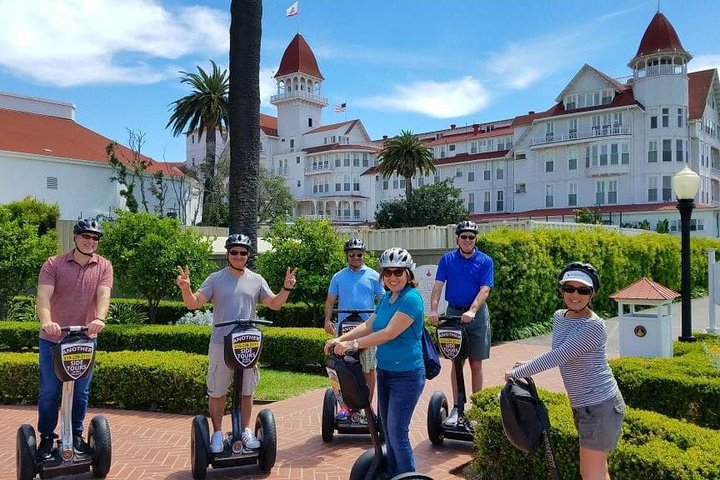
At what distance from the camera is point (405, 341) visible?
4059 mm

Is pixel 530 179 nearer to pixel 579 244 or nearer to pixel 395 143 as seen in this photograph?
pixel 395 143

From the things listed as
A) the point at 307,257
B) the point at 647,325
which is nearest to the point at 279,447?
the point at 647,325

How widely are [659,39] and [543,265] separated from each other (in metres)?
40.2

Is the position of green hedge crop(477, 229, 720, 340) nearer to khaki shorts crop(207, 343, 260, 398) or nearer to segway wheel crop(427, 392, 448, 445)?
segway wheel crop(427, 392, 448, 445)

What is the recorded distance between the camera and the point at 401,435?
4.00m

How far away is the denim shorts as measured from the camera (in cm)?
371

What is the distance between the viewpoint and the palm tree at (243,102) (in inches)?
434

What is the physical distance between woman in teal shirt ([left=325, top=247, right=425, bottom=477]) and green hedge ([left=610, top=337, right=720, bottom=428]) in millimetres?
3945

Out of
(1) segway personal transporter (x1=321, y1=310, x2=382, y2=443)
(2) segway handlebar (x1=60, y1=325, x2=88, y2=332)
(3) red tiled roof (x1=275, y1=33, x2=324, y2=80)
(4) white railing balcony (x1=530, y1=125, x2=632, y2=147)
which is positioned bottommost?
(1) segway personal transporter (x1=321, y1=310, x2=382, y2=443)

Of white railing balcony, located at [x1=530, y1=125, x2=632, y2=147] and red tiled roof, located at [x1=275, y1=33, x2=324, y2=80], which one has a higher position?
red tiled roof, located at [x1=275, y1=33, x2=324, y2=80]

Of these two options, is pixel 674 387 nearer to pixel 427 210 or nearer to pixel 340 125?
pixel 427 210

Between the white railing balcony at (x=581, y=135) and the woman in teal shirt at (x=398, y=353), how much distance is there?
4981 cm

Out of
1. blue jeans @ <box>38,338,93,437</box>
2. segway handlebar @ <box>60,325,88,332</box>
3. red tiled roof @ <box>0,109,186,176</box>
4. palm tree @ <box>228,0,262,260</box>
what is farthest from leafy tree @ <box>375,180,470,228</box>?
segway handlebar @ <box>60,325,88,332</box>

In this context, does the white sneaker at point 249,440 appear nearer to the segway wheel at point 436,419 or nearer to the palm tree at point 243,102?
the segway wheel at point 436,419
